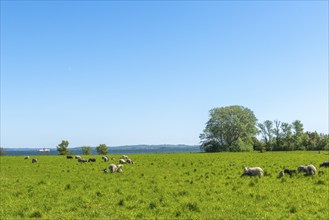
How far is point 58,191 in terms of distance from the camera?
20359 mm

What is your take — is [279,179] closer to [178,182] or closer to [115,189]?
[178,182]

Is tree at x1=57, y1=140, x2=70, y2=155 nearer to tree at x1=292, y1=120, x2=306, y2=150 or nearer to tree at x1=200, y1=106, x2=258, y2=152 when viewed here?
tree at x1=200, y1=106, x2=258, y2=152

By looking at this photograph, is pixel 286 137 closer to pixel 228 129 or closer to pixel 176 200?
pixel 228 129

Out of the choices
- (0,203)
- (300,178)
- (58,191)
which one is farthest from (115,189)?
(300,178)

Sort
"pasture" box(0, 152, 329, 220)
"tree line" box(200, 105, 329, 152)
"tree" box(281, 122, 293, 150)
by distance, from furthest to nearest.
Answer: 1. "tree" box(281, 122, 293, 150)
2. "tree line" box(200, 105, 329, 152)
3. "pasture" box(0, 152, 329, 220)

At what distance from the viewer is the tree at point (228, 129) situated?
99750 mm

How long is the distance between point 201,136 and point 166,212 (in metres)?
90.6

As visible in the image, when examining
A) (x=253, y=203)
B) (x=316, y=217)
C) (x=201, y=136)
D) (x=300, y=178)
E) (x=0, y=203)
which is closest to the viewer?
(x=316, y=217)

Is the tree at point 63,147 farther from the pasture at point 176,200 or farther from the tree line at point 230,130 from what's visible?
the pasture at point 176,200

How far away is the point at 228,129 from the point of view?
100 m

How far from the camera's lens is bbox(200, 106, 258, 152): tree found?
99.8m

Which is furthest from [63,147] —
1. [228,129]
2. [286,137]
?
[286,137]

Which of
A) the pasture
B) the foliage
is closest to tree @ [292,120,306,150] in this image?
the foliage

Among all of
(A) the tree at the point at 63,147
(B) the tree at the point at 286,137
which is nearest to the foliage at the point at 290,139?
(B) the tree at the point at 286,137
